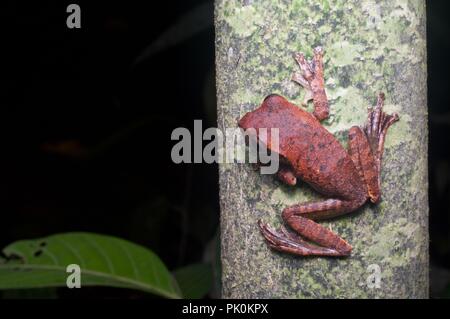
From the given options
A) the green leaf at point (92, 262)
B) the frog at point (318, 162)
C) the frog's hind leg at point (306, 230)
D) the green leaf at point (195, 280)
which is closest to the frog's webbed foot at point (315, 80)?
the frog at point (318, 162)

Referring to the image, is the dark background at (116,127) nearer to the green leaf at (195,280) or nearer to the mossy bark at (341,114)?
the green leaf at (195,280)

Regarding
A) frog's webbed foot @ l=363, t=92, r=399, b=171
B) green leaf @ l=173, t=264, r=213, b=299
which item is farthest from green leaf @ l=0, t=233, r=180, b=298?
frog's webbed foot @ l=363, t=92, r=399, b=171

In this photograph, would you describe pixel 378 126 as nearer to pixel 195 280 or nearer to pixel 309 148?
pixel 309 148

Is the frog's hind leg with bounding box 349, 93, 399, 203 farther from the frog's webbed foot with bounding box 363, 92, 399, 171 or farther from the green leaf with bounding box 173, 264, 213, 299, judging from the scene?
the green leaf with bounding box 173, 264, 213, 299

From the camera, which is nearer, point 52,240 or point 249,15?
point 249,15
